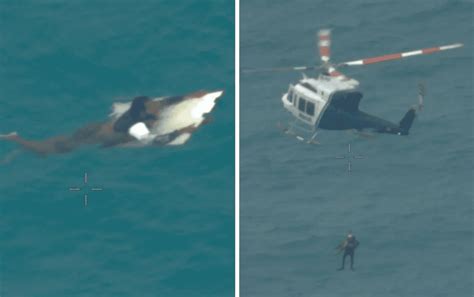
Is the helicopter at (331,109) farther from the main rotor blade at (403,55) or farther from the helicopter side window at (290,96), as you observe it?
the main rotor blade at (403,55)

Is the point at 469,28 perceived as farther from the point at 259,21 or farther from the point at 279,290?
the point at 279,290

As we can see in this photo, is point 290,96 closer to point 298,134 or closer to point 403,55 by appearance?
point 298,134

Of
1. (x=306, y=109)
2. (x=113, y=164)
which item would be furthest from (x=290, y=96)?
(x=113, y=164)

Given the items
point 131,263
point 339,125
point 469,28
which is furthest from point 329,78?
point 131,263

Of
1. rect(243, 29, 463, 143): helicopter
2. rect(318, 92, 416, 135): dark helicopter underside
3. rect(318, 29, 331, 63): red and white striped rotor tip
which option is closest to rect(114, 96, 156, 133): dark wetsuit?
rect(243, 29, 463, 143): helicopter

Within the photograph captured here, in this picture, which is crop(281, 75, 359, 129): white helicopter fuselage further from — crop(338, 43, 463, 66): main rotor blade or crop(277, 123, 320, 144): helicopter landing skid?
crop(338, 43, 463, 66): main rotor blade
